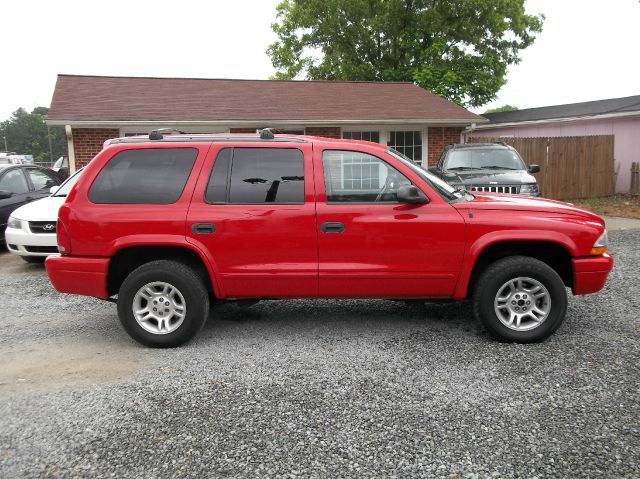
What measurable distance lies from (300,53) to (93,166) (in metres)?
31.4

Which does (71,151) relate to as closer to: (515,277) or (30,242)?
(30,242)

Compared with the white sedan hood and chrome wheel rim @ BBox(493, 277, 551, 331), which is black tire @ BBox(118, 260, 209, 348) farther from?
the white sedan hood

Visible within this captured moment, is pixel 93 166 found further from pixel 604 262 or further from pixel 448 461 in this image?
pixel 604 262

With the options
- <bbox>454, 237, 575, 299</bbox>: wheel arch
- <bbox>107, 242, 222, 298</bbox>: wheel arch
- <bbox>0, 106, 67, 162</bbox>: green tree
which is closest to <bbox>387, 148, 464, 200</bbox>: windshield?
<bbox>454, 237, 575, 299</bbox>: wheel arch

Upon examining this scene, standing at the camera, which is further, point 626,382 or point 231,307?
point 231,307

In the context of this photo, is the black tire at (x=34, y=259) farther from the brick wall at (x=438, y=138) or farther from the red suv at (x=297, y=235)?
the brick wall at (x=438, y=138)

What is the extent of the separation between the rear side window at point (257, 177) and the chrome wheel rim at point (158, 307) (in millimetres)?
853

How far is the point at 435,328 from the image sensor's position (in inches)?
200

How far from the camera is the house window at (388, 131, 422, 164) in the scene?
16.1 metres

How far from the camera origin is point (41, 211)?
8.02 meters

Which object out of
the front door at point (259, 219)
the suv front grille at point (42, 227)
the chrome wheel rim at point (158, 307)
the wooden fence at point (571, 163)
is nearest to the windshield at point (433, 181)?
the front door at point (259, 219)

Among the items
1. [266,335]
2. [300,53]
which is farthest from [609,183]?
[300,53]

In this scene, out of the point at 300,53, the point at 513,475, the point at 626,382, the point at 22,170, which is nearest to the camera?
the point at 513,475

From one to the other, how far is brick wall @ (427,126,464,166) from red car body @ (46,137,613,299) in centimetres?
1206
